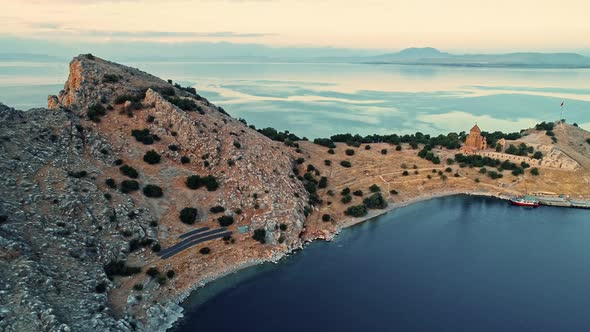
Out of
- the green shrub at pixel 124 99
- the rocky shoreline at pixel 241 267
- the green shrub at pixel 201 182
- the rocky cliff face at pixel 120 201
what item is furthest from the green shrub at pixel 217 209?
the green shrub at pixel 124 99

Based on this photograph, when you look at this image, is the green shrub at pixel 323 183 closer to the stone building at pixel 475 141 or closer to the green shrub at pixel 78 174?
the stone building at pixel 475 141

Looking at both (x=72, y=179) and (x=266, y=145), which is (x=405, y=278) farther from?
(x=72, y=179)

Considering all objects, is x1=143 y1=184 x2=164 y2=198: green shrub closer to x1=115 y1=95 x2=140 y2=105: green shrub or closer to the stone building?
x1=115 y1=95 x2=140 y2=105: green shrub

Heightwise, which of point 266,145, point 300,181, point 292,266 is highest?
point 266,145

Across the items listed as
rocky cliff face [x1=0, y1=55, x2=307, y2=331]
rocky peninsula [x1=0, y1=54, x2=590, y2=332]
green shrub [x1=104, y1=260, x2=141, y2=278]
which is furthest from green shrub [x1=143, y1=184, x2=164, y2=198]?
green shrub [x1=104, y1=260, x2=141, y2=278]

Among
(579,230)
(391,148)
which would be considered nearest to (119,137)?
(391,148)

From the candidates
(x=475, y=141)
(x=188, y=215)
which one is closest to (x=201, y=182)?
(x=188, y=215)
